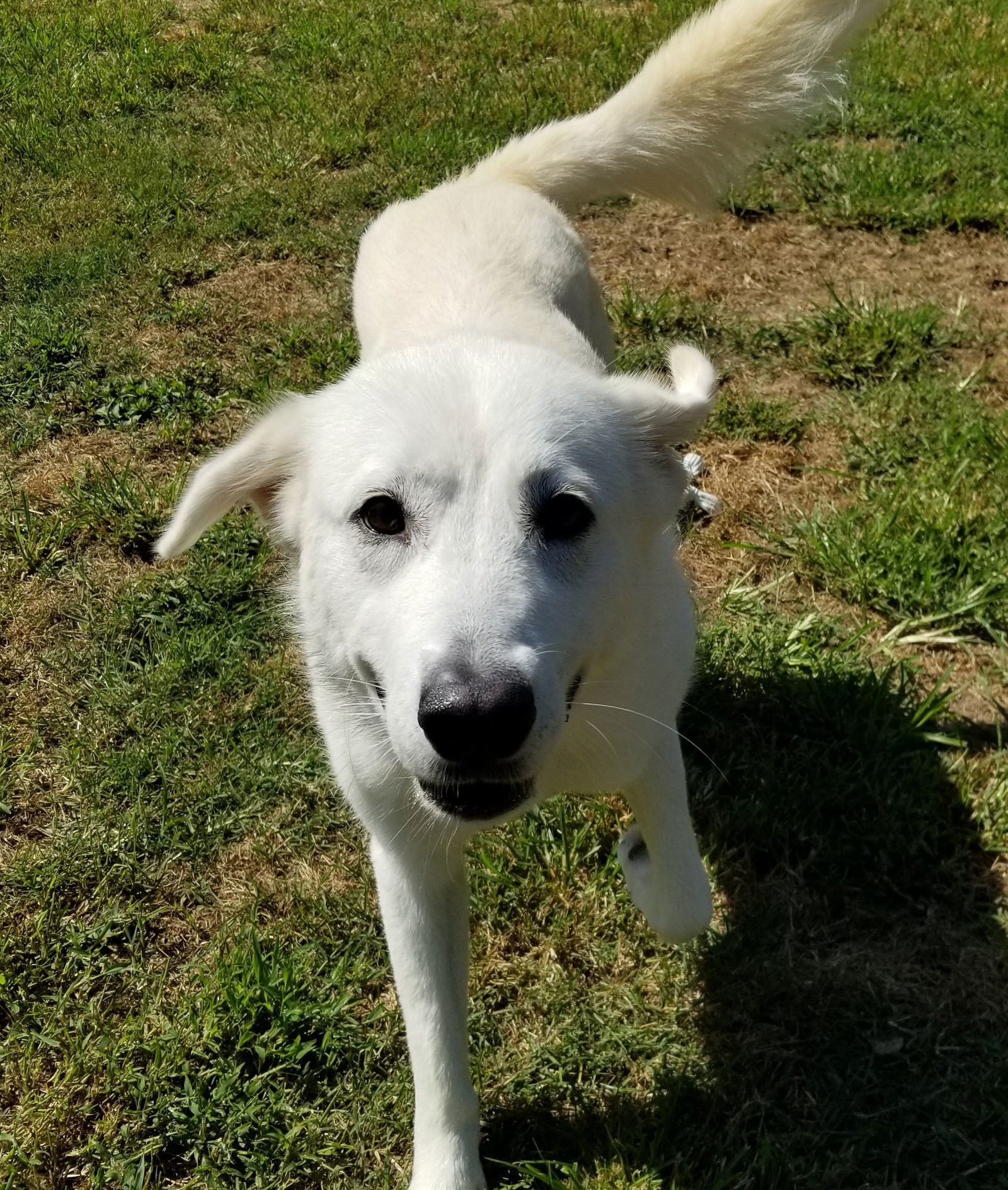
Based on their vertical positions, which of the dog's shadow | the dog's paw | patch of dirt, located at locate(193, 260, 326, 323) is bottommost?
the dog's shadow

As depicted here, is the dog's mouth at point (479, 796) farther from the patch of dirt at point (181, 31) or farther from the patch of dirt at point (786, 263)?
the patch of dirt at point (181, 31)

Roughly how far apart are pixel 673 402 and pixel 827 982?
1557 mm

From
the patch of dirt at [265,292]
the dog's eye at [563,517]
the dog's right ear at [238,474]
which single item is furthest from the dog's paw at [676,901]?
the patch of dirt at [265,292]

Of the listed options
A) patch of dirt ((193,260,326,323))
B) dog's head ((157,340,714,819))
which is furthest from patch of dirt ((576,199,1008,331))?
dog's head ((157,340,714,819))

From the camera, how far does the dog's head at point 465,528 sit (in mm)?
1717

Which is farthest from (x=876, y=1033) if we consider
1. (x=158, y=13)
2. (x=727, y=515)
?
(x=158, y=13)

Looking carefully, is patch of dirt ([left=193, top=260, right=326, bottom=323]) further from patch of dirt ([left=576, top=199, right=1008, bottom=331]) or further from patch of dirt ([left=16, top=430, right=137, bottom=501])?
patch of dirt ([left=576, top=199, right=1008, bottom=331])

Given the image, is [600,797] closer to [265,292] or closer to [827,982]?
[827,982]

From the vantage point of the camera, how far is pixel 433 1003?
90.5 inches

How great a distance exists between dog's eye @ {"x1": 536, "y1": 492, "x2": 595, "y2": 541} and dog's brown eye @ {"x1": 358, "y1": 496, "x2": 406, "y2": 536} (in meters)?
0.27

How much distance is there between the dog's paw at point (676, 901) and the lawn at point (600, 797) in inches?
10.7

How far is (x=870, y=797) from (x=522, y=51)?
6244mm

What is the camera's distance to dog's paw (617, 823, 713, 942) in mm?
2492

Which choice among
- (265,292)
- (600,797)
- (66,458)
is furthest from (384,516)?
(265,292)
